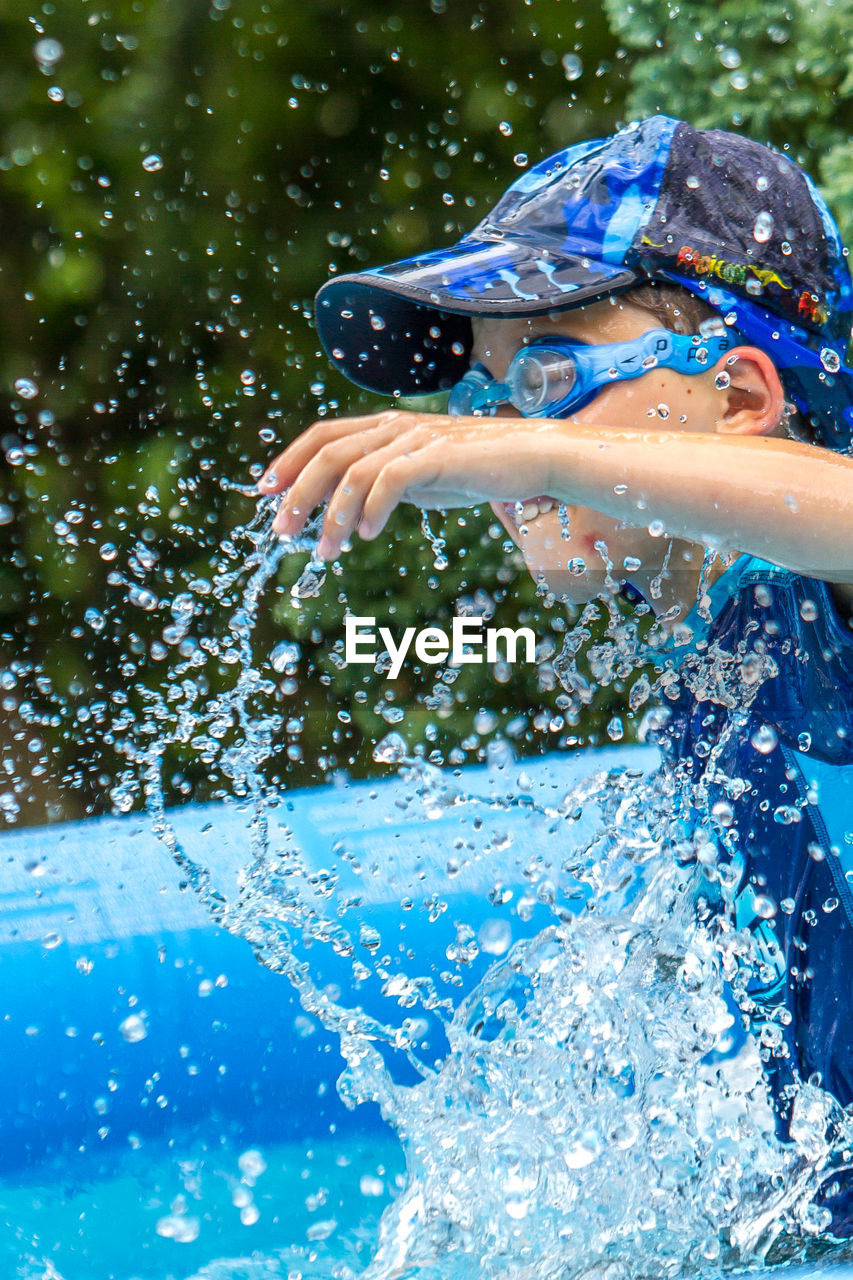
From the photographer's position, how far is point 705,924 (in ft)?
4.63

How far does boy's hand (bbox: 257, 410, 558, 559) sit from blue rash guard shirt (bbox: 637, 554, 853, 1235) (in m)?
0.33

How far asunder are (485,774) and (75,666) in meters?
2.07

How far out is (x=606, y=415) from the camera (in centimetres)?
123

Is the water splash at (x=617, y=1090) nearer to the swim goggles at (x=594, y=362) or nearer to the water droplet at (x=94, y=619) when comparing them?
the swim goggles at (x=594, y=362)

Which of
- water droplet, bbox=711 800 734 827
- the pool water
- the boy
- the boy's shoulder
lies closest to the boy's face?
the boy

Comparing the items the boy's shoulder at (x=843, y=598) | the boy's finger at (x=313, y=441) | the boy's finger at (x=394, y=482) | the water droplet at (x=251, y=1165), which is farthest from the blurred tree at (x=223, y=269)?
the boy's finger at (x=394, y=482)

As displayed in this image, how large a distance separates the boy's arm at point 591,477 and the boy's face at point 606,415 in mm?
182

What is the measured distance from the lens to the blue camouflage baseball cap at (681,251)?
124 cm

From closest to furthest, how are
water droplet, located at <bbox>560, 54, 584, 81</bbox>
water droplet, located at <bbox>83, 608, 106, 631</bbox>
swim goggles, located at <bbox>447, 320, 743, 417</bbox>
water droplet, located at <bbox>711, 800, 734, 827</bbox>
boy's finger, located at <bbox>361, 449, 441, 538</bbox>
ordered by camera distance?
boy's finger, located at <bbox>361, 449, 441, 538</bbox> → swim goggles, located at <bbox>447, 320, 743, 417</bbox> → water droplet, located at <bbox>711, 800, 734, 827</bbox> → water droplet, located at <bbox>560, 54, 584, 81</bbox> → water droplet, located at <bbox>83, 608, 106, 631</bbox>

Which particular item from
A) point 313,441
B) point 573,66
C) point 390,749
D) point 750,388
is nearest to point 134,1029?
point 390,749

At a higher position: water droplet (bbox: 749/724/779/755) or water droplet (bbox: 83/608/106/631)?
water droplet (bbox: 749/724/779/755)

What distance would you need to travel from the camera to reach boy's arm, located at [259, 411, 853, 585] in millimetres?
979
